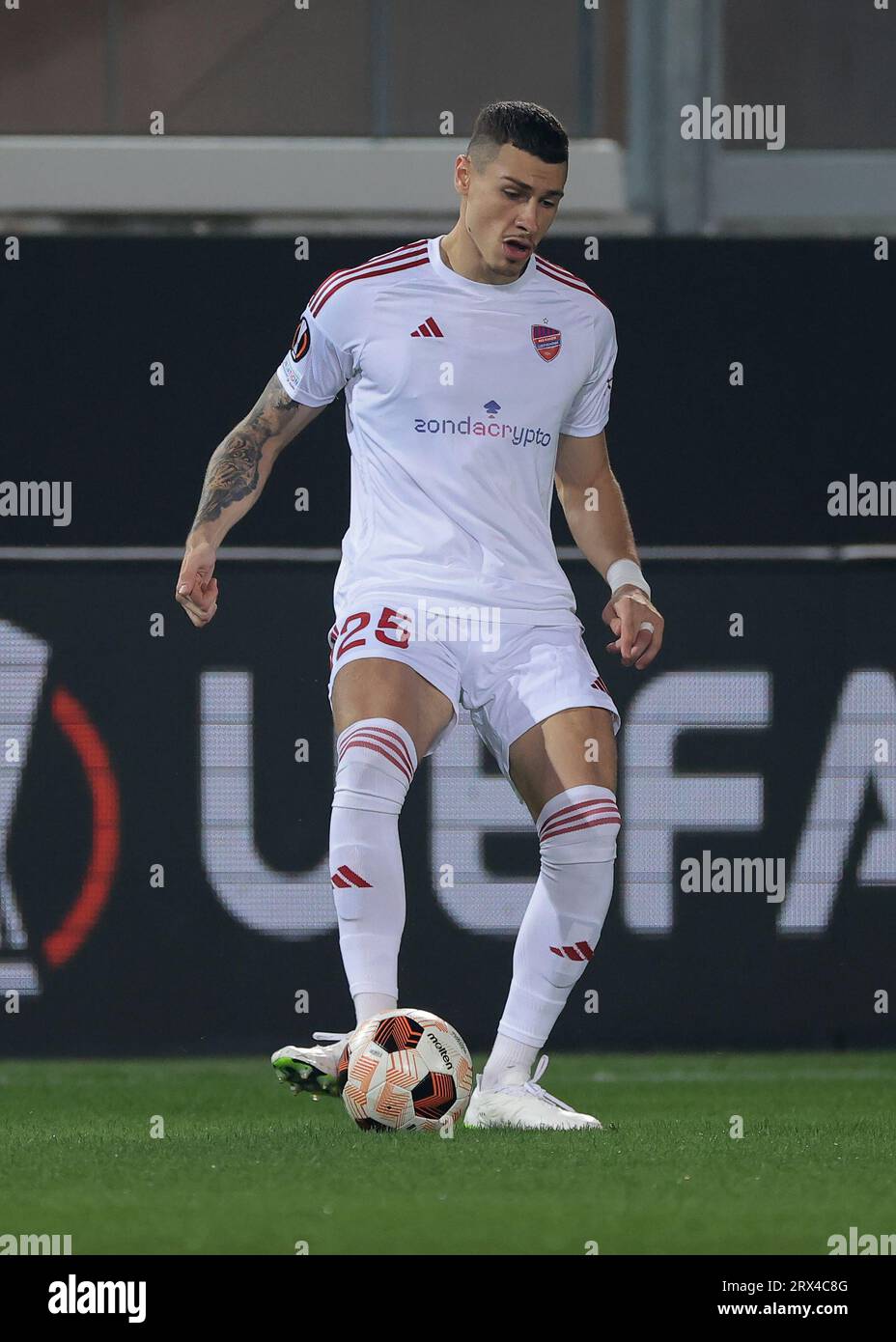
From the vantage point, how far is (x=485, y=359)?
205 inches

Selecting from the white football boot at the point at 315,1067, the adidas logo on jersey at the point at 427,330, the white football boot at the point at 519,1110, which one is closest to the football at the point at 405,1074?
the white football boot at the point at 315,1067

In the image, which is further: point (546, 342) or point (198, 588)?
Result: point (546, 342)

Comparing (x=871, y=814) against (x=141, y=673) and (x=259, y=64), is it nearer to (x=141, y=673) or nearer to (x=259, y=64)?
(x=141, y=673)

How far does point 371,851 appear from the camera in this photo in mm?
4840

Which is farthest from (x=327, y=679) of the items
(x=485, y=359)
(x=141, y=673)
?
(x=485, y=359)

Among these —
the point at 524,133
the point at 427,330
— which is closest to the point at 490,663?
the point at 427,330

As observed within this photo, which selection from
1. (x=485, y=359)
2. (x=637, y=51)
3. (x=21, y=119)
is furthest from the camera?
(x=21, y=119)

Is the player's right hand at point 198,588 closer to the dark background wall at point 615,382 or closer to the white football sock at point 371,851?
the white football sock at point 371,851

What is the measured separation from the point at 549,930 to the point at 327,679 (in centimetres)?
269

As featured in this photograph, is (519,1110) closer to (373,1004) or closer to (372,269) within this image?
(373,1004)

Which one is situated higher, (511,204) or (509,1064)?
(511,204)

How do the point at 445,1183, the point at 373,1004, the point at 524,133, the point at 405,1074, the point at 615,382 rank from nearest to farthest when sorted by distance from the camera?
1. the point at 445,1183
2. the point at 405,1074
3. the point at 373,1004
4. the point at 524,133
5. the point at 615,382

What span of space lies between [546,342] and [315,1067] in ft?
5.44

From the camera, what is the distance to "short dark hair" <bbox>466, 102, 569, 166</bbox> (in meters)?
5.06
